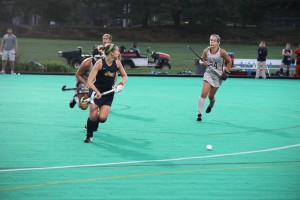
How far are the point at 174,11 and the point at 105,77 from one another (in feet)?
258

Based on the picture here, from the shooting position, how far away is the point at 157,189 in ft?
34.8

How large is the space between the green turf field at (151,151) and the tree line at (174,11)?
68.0m

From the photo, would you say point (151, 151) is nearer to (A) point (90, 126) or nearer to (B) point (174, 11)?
(A) point (90, 126)

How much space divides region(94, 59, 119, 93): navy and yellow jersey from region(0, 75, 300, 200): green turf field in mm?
1021

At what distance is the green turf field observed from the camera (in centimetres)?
1063

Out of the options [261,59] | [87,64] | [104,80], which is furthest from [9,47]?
[104,80]

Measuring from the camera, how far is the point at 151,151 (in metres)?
13.9

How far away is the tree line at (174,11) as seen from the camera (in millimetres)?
92750

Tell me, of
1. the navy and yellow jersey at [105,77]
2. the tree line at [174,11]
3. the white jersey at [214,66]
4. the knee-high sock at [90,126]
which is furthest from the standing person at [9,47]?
the tree line at [174,11]

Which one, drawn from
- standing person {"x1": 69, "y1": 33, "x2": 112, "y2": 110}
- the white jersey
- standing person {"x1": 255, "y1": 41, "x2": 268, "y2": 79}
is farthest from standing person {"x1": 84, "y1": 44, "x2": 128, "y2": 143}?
standing person {"x1": 255, "y1": 41, "x2": 268, "y2": 79}

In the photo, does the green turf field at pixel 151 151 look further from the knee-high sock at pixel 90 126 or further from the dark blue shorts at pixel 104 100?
the dark blue shorts at pixel 104 100

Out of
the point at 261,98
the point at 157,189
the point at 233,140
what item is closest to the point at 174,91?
the point at 261,98

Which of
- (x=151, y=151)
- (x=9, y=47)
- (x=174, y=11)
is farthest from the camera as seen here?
(x=174, y=11)

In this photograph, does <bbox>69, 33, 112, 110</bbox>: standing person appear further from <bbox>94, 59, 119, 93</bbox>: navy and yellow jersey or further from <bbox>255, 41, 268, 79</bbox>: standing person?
<bbox>255, 41, 268, 79</bbox>: standing person
